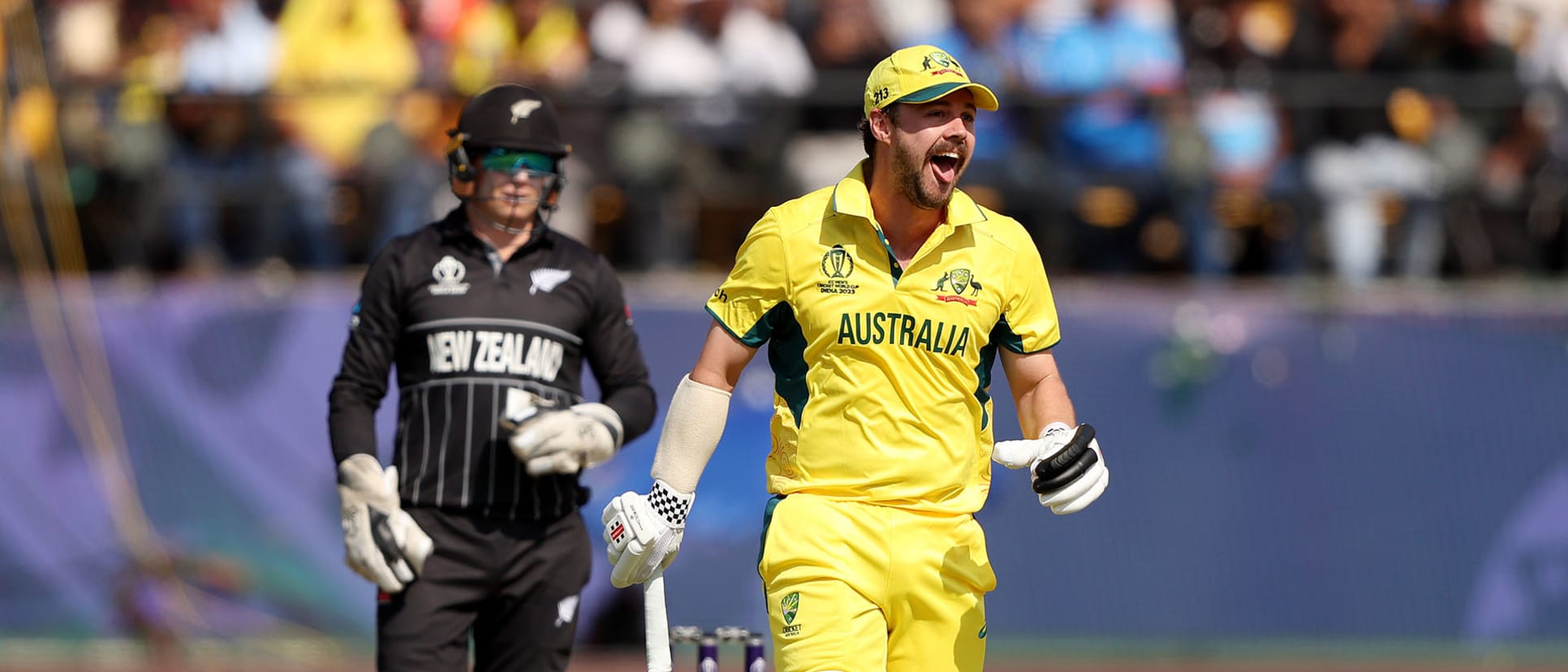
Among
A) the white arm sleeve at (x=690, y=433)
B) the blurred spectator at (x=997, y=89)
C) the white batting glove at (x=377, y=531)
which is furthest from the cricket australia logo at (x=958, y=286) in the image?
the blurred spectator at (x=997, y=89)

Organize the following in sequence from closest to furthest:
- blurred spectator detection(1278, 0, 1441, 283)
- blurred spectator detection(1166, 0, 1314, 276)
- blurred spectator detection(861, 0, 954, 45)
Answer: blurred spectator detection(1166, 0, 1314, 276)
blurred spectator detection(1278, 0, 1441, 283)
blurred spectator detection(861, 0, 954, 45)

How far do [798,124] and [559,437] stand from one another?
6.62m

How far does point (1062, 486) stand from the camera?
5.70 meters

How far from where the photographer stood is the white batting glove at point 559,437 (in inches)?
255

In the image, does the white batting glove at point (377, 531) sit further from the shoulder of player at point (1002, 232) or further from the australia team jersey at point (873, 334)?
the shoulder of player at point (1002, 232)

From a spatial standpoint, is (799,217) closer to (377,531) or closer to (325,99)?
(377,531)

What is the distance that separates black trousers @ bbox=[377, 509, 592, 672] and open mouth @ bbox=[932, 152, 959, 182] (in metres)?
1.92

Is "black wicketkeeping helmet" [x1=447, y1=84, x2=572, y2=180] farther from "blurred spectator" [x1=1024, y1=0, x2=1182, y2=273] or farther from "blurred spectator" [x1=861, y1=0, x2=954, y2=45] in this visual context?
"blurred spectator" [x1=861, y1=0, x2=954, y2=45]

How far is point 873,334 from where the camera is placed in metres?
5.91

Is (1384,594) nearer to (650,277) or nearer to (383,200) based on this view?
(650,277)

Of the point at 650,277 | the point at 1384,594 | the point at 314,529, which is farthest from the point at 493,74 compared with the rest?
the point at 1384,594

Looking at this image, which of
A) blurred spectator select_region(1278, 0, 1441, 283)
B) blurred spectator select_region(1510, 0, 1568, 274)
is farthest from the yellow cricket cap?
blurred spectator select_region(1510, 0, 1568, 274)

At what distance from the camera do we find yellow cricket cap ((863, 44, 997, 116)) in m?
5.85

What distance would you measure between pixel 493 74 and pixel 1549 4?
24.3 ft
